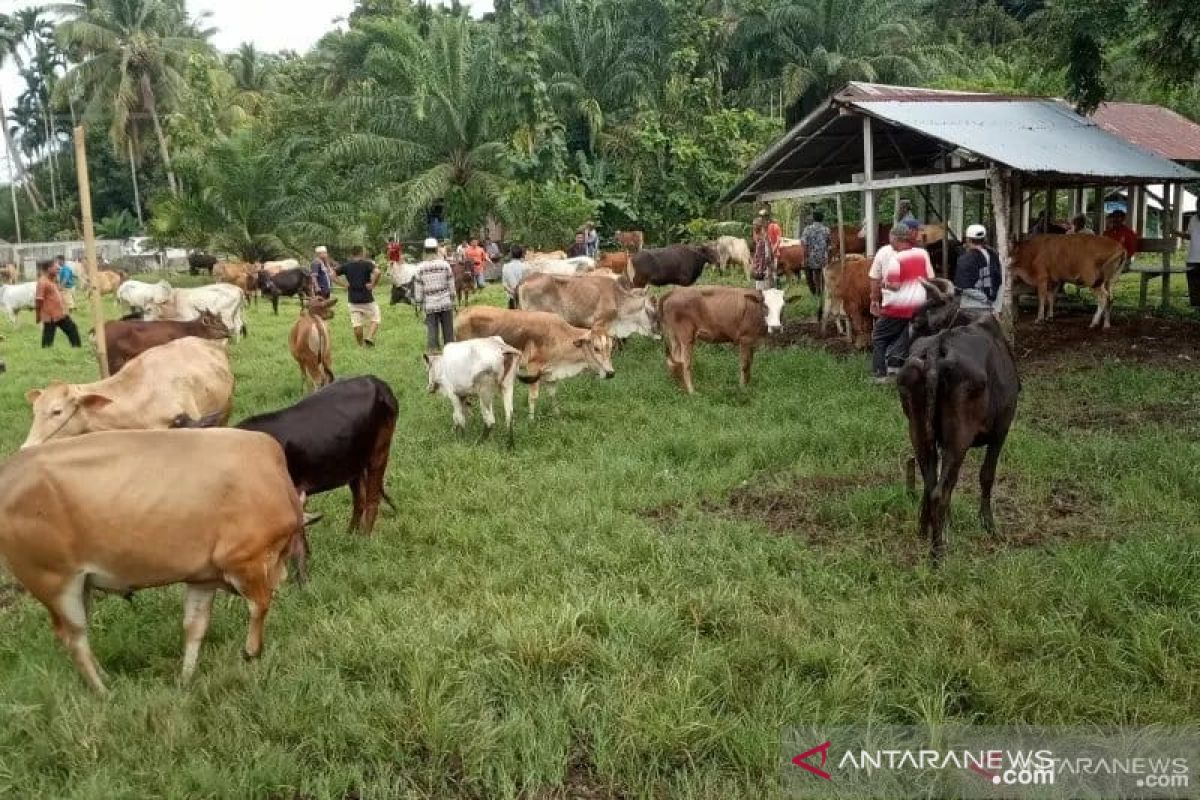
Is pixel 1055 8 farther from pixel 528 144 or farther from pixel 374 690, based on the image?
pixel 528 144

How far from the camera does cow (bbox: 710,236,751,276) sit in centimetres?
2227

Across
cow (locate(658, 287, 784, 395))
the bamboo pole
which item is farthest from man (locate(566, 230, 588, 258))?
the bamboo pole

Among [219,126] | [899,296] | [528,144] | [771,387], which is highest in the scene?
[219,126]

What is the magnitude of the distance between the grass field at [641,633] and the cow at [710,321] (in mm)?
2987

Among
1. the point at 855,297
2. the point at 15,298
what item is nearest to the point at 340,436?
the point at 855,297

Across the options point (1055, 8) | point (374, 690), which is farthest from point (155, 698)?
point (1055, 8)

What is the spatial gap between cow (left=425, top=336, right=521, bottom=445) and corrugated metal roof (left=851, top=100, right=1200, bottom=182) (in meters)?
6.08

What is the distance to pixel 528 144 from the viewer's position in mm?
27875

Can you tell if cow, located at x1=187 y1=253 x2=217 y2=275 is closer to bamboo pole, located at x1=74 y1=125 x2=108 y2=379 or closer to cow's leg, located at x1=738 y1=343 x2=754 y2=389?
cow's leg, located at x1=738 y1=343 x2=754 y2=389

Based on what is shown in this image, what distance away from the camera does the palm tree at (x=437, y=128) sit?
2809 centimetres

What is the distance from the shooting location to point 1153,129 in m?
15.9

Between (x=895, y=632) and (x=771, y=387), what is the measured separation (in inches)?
249

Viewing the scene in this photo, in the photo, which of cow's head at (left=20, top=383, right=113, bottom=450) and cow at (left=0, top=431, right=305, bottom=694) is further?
cow's head at (left=20, top=383, right=113, bottom=450)

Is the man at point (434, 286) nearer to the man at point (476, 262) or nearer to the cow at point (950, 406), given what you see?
the cow at point (950, 406)
